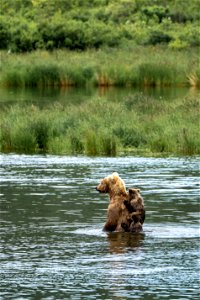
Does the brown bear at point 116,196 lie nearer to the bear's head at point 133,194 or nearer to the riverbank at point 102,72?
the bear's head at point 133,194

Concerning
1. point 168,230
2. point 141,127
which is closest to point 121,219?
point 168,230

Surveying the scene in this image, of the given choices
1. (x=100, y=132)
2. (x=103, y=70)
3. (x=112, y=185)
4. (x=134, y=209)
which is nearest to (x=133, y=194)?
(x=134, y=209)

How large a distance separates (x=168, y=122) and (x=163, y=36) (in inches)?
2200

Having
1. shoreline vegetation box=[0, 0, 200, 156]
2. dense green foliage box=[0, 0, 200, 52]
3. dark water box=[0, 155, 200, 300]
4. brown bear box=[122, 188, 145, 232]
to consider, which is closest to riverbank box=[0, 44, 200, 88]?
shoreline vegetation box=[0, 0, 200, 156]

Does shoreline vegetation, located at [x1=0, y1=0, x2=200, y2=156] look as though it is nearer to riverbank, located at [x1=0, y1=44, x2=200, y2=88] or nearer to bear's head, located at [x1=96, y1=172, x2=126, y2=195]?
riverbank, located at [x1=0, y1=44, x2=200, y2=88]

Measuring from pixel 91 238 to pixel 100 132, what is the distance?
1403 centimetres

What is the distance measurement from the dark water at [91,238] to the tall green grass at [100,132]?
3175 millimetres

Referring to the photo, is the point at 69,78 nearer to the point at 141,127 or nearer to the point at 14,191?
the point at 141,127

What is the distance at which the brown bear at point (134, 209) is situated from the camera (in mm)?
19438

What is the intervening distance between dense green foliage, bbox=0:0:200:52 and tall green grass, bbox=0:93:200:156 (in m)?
44.1

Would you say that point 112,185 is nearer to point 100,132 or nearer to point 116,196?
point 116,196

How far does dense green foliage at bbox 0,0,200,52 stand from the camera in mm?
82312

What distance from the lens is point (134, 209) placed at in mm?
19562

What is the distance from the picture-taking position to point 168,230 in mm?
20719
